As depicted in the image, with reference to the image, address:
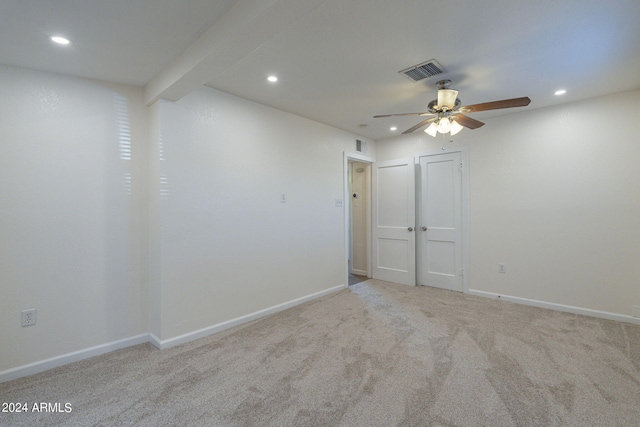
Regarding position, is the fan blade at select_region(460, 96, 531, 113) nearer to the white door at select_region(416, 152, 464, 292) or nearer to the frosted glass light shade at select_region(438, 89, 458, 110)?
the frosted glass light shade at select_region(438, 89, 458, 110)

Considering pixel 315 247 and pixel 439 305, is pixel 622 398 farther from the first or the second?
pixel 315 247

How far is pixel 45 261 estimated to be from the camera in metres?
2.32

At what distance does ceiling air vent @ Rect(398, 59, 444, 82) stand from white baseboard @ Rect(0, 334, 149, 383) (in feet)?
11.3

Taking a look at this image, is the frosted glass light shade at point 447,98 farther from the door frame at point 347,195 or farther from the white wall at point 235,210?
the door frame at point 347,195

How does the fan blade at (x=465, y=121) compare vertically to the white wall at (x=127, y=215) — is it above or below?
above

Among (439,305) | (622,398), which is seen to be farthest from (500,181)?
(622,398)

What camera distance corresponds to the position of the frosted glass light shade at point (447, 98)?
2.65m

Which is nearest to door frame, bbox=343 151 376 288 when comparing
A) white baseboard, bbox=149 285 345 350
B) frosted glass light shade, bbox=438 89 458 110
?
white baseboard, bbox=149 285 345 350

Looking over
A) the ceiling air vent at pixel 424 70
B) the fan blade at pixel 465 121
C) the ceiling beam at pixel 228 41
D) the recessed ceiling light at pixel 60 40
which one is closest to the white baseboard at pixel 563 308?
the fan blade at pixel 465 121

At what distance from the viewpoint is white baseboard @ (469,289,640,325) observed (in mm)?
3124

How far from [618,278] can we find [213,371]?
13.8 feet

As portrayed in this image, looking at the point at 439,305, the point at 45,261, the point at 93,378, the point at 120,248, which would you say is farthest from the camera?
the point at 439,305

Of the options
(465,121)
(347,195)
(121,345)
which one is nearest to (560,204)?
(465,121)

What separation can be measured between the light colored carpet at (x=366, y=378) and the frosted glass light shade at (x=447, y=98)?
220 centimetres
